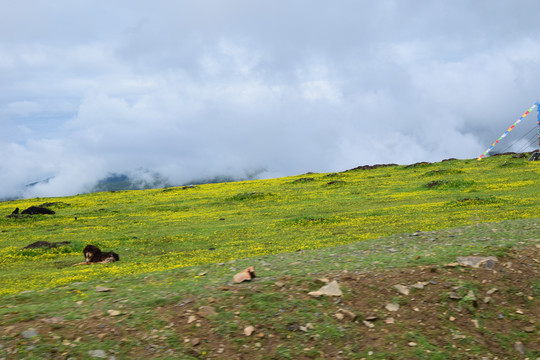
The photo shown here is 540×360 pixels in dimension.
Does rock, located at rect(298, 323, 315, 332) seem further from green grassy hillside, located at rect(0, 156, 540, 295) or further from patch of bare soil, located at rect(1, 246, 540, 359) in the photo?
green grassy hillside, located at rect(0, 156, 540, 295)

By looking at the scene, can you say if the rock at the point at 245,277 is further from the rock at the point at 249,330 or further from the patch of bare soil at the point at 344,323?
the rock at the point at 249,330

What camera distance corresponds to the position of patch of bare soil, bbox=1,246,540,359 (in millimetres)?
7660

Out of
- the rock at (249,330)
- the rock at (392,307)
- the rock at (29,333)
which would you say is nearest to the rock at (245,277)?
the rock at (249,330)

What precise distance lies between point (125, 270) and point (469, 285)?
45.3 feet

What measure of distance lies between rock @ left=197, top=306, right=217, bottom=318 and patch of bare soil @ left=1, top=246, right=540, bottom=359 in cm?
2

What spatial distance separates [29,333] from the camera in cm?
770

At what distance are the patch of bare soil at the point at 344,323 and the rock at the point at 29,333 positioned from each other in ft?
0.31

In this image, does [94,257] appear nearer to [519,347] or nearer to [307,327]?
[307,327]

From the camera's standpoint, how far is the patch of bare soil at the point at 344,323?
302 inches

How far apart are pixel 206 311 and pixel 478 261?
724 centimetres

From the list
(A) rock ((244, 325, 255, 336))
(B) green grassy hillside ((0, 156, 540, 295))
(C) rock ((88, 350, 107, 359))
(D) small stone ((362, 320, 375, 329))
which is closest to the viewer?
(C) rock ((88, 350, 107, 359))

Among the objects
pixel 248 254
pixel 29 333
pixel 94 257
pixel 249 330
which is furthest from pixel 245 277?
pixel 94 257


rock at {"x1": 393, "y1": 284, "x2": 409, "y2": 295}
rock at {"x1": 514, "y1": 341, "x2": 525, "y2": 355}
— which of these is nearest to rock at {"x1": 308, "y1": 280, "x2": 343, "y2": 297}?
rock at {"x1": 393, "y1": 284, "x2": 409, "y2": 295}

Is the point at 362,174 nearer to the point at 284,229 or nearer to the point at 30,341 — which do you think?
the point at 284,229
